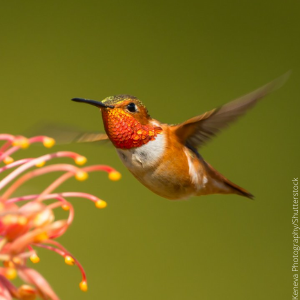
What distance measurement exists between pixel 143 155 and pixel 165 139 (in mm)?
65

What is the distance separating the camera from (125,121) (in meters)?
0.76

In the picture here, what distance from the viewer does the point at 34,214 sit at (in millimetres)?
517

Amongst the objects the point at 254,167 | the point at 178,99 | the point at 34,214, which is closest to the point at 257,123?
the point at 254,167

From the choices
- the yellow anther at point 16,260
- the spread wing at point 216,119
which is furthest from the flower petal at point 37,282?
the spread wing at point 216,119

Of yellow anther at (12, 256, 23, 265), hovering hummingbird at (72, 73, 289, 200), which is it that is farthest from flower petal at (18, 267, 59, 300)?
hovering hummingbird at (72, 73, 289, 200)

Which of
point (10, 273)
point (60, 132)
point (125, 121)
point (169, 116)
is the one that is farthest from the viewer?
point (169, 116)

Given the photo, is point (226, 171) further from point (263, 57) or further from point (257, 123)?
point (263, 57)

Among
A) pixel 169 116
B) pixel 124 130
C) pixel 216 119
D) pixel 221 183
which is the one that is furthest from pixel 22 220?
pixel 169 116

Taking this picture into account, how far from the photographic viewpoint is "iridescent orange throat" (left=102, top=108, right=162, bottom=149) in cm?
74

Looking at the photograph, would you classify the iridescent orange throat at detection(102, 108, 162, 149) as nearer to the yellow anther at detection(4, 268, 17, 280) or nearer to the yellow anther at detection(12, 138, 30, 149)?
the yellow anther at detection(12, 138, 30, 149)

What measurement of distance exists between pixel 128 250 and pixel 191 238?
0.25 metres

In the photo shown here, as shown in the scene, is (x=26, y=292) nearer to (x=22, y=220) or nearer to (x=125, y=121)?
(x=22, y=220)

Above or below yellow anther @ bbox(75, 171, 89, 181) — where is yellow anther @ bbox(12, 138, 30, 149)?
above

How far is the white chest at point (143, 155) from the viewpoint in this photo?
79 centimetres
